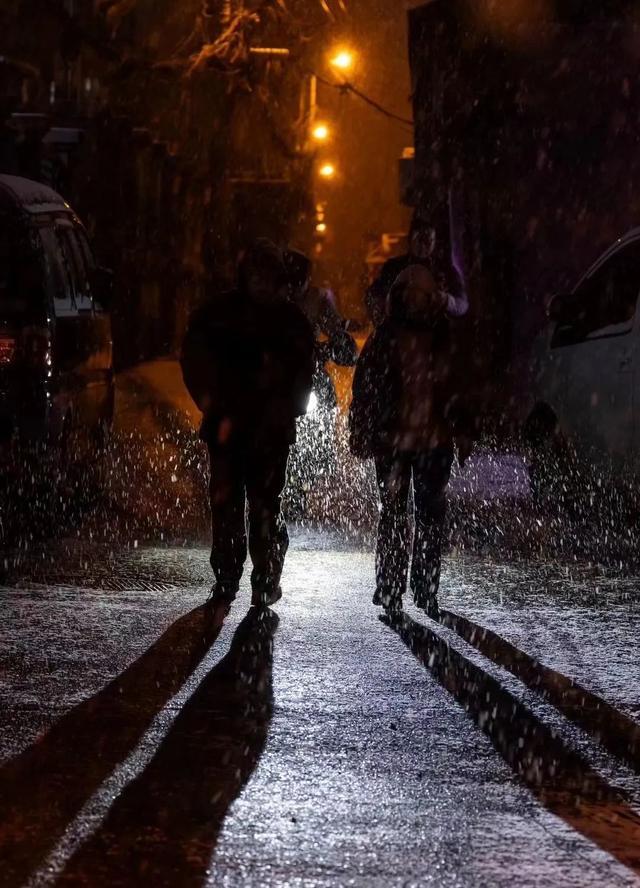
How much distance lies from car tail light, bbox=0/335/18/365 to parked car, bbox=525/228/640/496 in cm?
363

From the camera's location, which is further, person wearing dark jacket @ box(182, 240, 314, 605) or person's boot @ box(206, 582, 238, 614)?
person's boot @ box(206, 582, 238, 614)

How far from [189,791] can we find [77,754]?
0.52m

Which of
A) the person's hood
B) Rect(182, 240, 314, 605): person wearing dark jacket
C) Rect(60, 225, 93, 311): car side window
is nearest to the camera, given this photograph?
the person's hood

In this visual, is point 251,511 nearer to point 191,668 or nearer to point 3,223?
point 191,668

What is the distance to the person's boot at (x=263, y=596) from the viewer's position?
6.91 m

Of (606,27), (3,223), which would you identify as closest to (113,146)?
(606,27)

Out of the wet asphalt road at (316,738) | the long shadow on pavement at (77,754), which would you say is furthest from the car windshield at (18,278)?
the long shadow on pavement at (77,754)

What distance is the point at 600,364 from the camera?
9.48 metres

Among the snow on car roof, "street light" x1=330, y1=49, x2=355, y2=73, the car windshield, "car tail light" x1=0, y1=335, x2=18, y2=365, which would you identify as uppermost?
"street light" x1=330, y1=49, x2=355, y2=73

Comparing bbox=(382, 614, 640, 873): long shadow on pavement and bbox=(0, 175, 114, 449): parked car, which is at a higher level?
bbox=(0, 175, 114, 449): parked car

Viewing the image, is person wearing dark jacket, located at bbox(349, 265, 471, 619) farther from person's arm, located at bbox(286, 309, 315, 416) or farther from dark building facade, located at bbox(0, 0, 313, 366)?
dark building facade, located at bbox(0, 0, 313, 366)

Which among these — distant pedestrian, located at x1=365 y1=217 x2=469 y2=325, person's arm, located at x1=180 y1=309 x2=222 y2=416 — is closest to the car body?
distant pedestrian, located at x1=365 y1=217 x2=469 y2=325

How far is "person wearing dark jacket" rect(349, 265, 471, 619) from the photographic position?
6.79m

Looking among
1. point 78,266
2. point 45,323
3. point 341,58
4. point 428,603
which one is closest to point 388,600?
point 428,603
